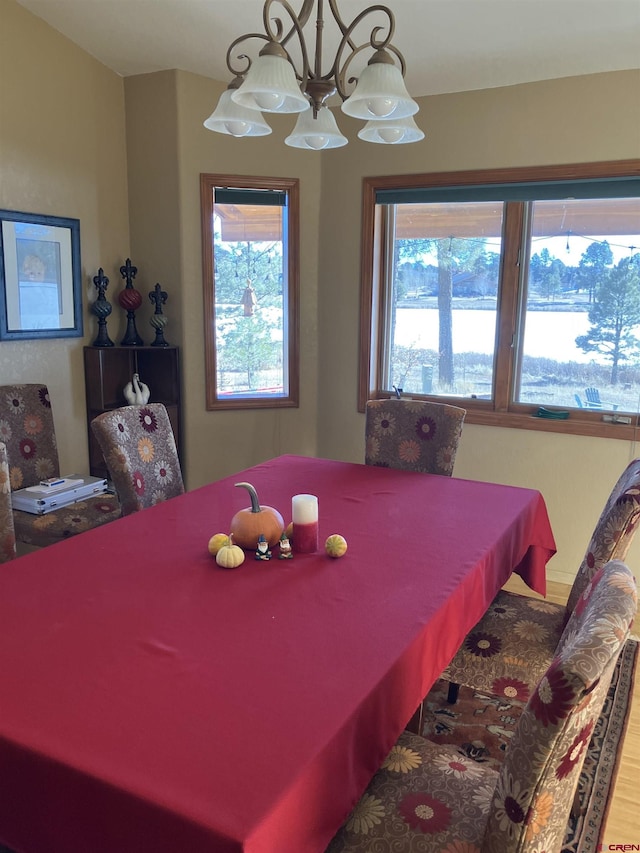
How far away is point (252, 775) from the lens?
93cm

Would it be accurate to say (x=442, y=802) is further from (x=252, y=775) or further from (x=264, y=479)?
(x=264, y=479)

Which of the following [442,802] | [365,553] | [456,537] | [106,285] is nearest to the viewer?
[442,802]

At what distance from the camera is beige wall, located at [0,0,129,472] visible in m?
2.99

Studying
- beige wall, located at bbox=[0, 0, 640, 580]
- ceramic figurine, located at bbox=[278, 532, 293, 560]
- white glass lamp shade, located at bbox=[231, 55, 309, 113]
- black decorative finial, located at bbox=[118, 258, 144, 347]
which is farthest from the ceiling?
ceramic figurine, located at bbox=[278, 532, 293, 560]

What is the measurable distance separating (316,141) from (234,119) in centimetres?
34

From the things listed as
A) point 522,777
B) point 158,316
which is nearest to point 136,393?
point 158,316

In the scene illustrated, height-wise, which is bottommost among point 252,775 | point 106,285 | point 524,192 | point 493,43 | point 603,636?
point 252,775

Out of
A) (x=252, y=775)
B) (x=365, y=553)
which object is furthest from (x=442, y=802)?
(x=365, y=553)

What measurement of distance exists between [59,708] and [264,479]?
4.54ft

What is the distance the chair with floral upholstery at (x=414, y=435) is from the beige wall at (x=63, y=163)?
5.45ft

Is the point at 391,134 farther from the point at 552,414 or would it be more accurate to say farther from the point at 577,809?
the point at 577,809

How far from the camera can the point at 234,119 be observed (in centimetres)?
184

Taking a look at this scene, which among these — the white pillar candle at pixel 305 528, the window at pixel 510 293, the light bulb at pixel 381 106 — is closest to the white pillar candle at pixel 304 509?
the white pillar candle at pixel 305 528

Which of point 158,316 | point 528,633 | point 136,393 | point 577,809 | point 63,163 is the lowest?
point 577,809
